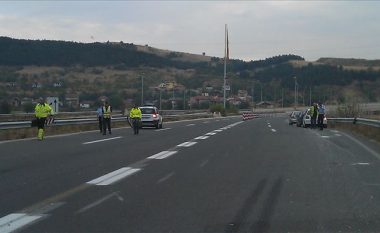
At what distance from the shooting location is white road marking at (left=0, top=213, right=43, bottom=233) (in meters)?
7.12

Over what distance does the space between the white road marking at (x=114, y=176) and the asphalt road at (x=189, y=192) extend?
20 mm

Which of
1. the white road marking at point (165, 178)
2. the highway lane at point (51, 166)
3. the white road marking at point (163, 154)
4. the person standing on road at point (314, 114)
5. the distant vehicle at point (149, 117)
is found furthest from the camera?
the distant vehicle at point (149, 117)

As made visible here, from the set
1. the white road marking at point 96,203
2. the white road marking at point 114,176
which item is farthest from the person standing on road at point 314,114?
the white road marking at point 96,203

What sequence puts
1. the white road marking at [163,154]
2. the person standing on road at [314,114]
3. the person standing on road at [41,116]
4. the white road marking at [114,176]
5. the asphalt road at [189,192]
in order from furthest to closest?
the person standing on road at [314,114], the person standing on road at [41,116], the white road marking at [163,154], the white road marking at [114,176], the asphalt road at [189,192]

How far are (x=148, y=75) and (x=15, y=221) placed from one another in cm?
13169

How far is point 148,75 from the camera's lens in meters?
138

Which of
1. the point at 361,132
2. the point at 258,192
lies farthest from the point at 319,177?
the point at 361,132

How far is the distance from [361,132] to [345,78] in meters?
124

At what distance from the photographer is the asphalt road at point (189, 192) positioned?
24.7 ft

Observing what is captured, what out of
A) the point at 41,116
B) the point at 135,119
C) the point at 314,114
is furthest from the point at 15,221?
the point at 314,114

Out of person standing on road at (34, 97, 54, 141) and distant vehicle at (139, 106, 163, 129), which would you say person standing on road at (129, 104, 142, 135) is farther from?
distant vehicle at (139, 106, 163, 129)

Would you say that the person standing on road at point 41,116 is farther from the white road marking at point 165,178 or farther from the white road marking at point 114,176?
the white road marking at point 165,178

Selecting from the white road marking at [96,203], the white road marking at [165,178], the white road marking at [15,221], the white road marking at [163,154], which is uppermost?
the white road marking at [15,221]

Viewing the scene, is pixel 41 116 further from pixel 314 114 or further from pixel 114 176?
pixel 314 114
